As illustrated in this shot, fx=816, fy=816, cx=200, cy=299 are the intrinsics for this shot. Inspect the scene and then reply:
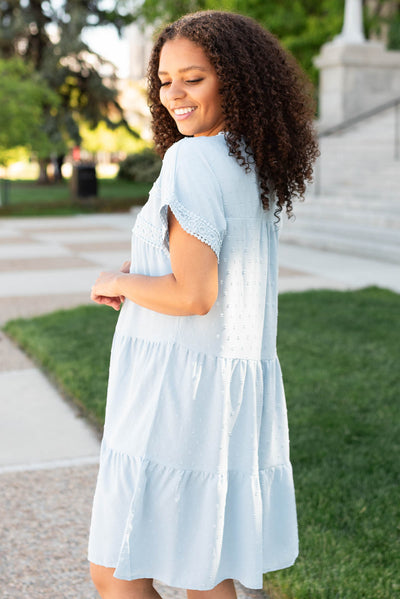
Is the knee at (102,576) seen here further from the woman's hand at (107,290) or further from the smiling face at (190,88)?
the smiling face at (190,88)

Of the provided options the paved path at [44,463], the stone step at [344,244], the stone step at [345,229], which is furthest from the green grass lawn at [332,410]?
the stone step at [345,229]

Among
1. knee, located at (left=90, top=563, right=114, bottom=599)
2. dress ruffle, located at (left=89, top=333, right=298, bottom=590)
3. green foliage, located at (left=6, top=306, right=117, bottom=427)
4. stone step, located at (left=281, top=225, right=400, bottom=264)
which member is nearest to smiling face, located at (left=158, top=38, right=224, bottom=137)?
dress ruffle, located at (left=89, top=333, right=298, bottom=590)

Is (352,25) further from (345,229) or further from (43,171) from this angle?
(43,171)

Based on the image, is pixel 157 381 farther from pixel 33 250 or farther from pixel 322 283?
pixel 33 250

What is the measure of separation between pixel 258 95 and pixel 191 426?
0.78 metres

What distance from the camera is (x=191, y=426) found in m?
1.90

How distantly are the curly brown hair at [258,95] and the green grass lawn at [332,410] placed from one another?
5.27ft

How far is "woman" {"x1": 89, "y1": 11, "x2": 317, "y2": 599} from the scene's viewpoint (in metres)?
1.84

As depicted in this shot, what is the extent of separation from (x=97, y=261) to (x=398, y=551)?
9.41m

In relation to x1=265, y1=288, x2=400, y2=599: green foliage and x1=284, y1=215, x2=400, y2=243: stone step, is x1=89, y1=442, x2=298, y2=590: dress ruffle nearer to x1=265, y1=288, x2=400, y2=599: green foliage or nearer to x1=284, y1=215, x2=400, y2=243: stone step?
x1=265, y1=288, x2=400, y2=599: green foliage

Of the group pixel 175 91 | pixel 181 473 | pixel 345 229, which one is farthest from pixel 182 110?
pixel 345 229

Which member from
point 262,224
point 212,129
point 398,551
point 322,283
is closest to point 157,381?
point 262,224

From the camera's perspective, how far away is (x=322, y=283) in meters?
9.71

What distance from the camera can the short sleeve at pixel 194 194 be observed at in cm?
174
